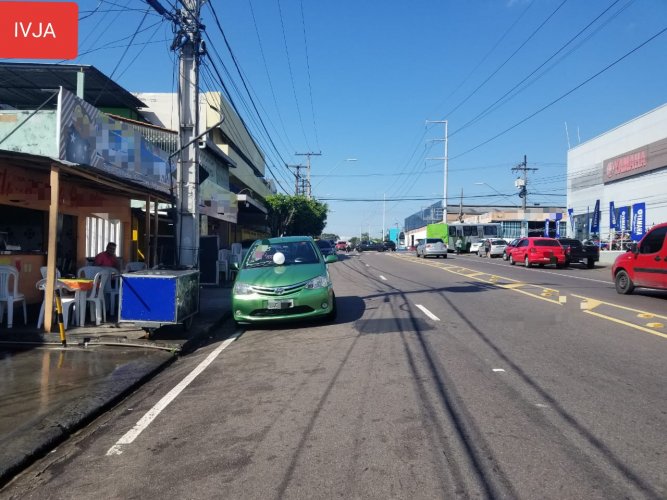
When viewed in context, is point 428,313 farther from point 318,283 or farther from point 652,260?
point 652,260

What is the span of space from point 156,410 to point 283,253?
5.93 metres

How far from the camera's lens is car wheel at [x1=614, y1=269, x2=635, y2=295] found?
1499cm

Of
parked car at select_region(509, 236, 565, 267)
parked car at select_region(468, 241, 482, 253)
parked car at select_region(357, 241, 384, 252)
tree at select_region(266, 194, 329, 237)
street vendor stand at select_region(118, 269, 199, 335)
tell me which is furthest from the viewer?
parked car at select_region(357, 241, 384, 252)

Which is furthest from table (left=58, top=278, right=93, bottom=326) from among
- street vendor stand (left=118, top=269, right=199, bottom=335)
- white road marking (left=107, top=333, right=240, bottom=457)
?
white road marking (left=107, top=333, right=240, bottom=457)

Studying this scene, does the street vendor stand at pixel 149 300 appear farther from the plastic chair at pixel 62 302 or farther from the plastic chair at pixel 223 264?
the plastic chair at pixel 223 264

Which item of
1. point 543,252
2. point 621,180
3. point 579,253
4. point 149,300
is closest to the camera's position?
point 149,300

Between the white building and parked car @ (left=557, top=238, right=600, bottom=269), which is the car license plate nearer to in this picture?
parked car @ (left=557, top=238, right=600, bottom=269)

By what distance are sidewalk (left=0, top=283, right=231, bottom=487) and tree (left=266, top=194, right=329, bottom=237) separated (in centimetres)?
3573

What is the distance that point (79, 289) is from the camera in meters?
9.69

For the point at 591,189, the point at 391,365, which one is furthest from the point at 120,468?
the point at 591,189

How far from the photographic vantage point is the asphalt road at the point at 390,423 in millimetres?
3828

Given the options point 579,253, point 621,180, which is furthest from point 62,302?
point 621,180

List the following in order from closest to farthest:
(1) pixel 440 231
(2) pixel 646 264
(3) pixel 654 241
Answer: (3) pixel 654 241, (2) pixel 646 264, (1) pixel 440 231

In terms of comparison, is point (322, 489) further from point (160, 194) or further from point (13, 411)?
point (160, 194)
